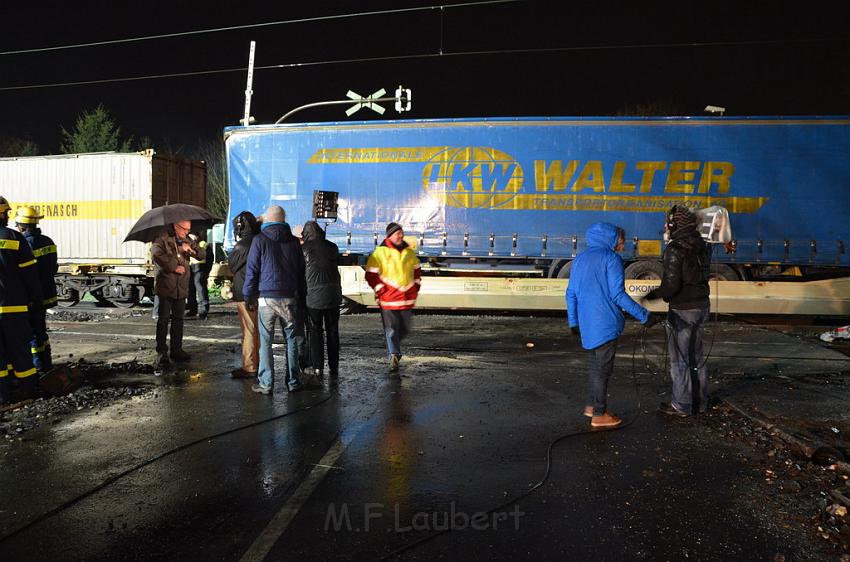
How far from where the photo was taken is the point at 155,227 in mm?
8938

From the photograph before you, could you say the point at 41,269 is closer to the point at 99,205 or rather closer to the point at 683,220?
the point at 683,220

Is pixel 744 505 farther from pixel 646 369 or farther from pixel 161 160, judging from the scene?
pixel 161 160

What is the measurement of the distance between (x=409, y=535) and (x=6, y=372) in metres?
4.70

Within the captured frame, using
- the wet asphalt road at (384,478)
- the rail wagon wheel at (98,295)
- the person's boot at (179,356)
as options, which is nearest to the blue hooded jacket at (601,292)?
the wet asphalt road at (384,478)

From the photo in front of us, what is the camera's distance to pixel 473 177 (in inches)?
531

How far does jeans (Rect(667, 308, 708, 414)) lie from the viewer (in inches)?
226

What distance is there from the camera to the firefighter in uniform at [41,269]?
280 inches

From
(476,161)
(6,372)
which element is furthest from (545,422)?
(476,161)

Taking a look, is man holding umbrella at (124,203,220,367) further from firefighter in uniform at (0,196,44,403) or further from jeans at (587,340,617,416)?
jeans at (587,340,617,416)

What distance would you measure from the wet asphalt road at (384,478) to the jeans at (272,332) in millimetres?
225

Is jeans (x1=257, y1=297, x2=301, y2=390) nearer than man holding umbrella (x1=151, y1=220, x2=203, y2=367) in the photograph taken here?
Yes

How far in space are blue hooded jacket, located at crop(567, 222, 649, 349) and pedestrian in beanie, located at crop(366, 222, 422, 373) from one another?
8.91ft

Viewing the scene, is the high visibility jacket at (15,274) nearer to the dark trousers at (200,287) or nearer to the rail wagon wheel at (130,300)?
the dark trousers at (200,287)

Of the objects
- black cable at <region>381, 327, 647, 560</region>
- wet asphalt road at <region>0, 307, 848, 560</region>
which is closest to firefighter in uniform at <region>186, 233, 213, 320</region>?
wet asphalt road at <region>0, 307, 848, 560</region>
